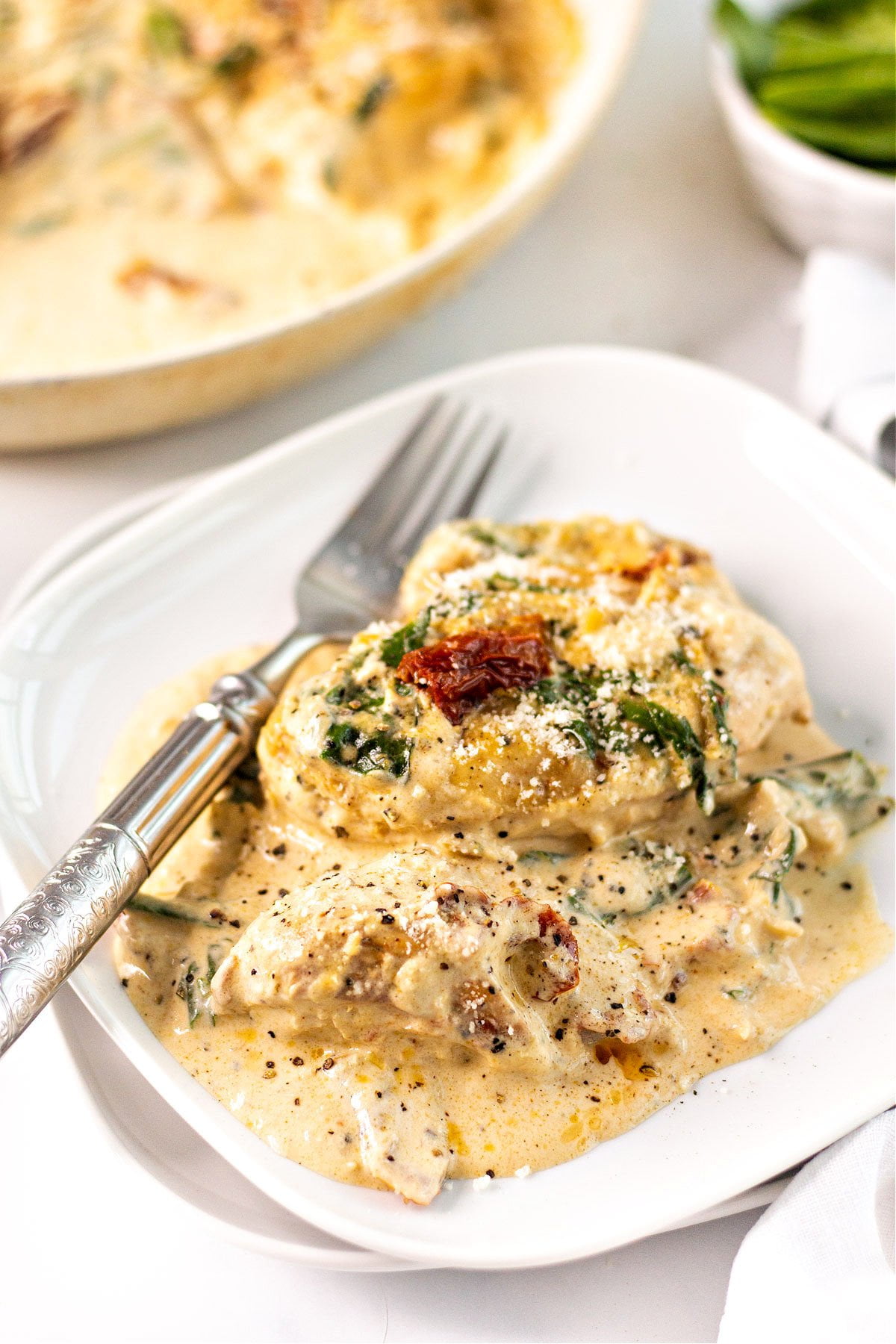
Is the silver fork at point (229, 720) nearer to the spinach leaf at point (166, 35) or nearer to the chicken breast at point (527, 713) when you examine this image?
the chicken breast at point (527, 713)

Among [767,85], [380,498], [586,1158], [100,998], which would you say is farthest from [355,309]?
[586,1158]

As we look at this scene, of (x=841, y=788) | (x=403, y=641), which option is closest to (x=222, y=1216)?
(x=403, y=641)

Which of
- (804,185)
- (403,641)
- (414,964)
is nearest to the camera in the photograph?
(414,964)

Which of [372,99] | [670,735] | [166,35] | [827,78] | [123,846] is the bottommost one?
[670,735]

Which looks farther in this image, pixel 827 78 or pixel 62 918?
pixel 827 78

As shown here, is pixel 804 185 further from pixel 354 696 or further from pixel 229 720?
pixel 229 720

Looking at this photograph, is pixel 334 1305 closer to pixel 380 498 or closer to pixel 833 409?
pixel 380 498

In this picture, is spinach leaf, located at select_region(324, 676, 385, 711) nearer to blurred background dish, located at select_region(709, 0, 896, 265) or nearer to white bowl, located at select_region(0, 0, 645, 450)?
white bowl, located at select_region(0, 0, 645, 450)

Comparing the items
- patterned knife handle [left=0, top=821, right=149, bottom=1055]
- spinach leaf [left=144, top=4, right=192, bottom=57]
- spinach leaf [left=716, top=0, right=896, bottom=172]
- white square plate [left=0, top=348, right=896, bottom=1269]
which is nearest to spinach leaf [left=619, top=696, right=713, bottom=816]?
white square plate [left=0, top=348, right=896, bottom=1269]
